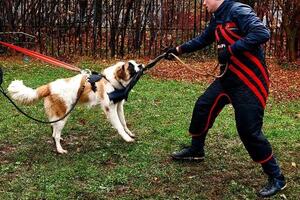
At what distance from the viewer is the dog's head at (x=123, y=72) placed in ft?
22.0

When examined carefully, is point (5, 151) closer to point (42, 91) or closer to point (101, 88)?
point (42, 91)

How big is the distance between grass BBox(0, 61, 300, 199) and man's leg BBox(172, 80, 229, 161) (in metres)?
0.13

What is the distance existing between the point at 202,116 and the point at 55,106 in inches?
74.5

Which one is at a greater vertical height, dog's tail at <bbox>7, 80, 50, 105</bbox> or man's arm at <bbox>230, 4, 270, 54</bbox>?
man's arm at <bbox>230, 4, 270, 54</bbox>

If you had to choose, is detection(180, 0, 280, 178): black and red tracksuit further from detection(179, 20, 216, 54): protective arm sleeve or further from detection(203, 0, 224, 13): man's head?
detection(179, 20, 216, 54): protective arm sleeve

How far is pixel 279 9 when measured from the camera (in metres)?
13.0

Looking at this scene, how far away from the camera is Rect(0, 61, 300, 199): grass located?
5.39 m

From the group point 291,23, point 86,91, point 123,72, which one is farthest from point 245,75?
point 291,23

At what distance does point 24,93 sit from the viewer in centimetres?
644

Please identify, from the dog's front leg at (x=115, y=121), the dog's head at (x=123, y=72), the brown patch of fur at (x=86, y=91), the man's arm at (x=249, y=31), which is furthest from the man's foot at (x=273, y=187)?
the brown patch of fur at (x=86, y=91)

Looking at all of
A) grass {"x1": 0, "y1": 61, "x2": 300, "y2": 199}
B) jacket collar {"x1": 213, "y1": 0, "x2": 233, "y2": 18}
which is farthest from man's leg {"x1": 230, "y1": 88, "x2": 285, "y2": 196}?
jacket collar {"x1": 213, "y1": 0, "x2": 233, "y2": 18}

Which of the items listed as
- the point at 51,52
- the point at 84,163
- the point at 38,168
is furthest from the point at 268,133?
the point at 51,52

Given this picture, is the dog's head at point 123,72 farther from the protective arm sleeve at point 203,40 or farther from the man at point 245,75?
the man at point 245,75

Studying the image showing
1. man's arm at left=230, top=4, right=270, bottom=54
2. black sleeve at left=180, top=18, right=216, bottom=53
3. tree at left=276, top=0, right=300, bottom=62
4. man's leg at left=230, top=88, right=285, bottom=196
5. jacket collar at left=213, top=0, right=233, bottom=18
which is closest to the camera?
man's arm at left=230, top=4, right=270, bottom=54
